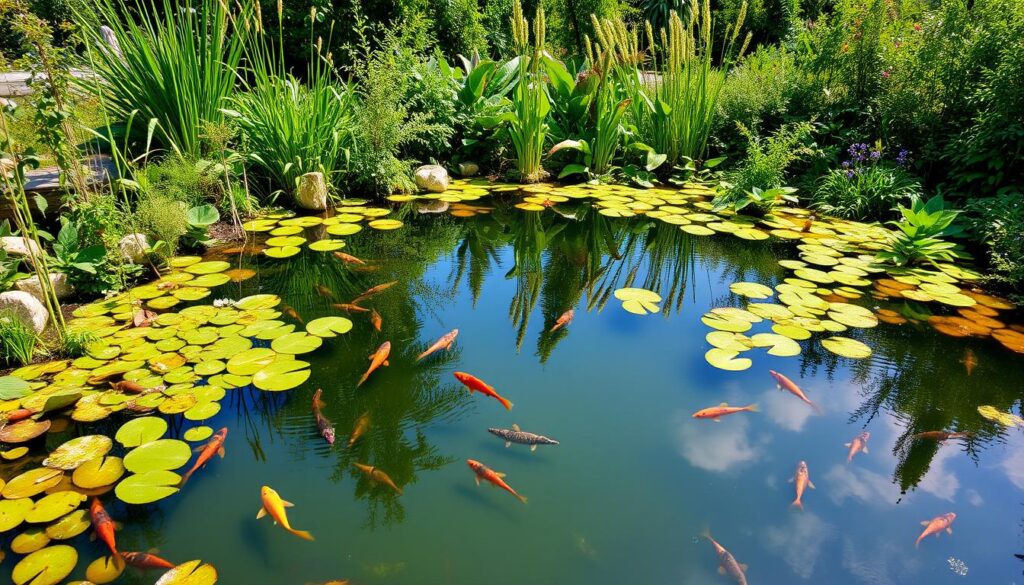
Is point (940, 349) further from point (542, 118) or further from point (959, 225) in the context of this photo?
point (542, 118)

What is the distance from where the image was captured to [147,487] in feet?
5.30

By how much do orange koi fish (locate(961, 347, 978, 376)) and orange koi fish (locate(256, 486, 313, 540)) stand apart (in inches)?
102

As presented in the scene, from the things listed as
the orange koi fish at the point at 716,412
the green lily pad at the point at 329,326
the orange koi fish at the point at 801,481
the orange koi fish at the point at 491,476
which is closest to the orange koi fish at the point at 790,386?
the orange koi fish at the point at 716,412

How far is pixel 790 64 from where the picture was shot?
5570 millimetres

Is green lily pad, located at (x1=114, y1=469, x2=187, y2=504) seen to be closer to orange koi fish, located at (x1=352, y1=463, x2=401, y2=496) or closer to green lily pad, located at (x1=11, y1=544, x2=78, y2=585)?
green lily pad, located at (x1=11, y1=544, x2=78, y2=585)

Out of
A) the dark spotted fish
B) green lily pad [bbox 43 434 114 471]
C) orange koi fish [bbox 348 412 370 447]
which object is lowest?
the dark spotted fish

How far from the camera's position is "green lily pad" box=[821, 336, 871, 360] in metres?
2.42

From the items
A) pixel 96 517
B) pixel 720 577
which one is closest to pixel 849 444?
pixel 720 577

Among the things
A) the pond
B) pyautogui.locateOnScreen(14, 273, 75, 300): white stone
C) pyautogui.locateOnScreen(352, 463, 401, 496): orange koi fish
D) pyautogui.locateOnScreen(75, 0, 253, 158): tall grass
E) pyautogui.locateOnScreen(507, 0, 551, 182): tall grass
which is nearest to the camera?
the pond

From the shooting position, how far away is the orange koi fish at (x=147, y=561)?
1394mm

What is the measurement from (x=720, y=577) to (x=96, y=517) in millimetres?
1619

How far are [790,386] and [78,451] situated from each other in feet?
A: 8.07

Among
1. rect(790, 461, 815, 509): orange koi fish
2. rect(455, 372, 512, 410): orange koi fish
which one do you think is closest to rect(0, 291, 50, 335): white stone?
rect(455, 372, 512, 410): orange koi fish

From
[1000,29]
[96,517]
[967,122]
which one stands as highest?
[1000,29]
